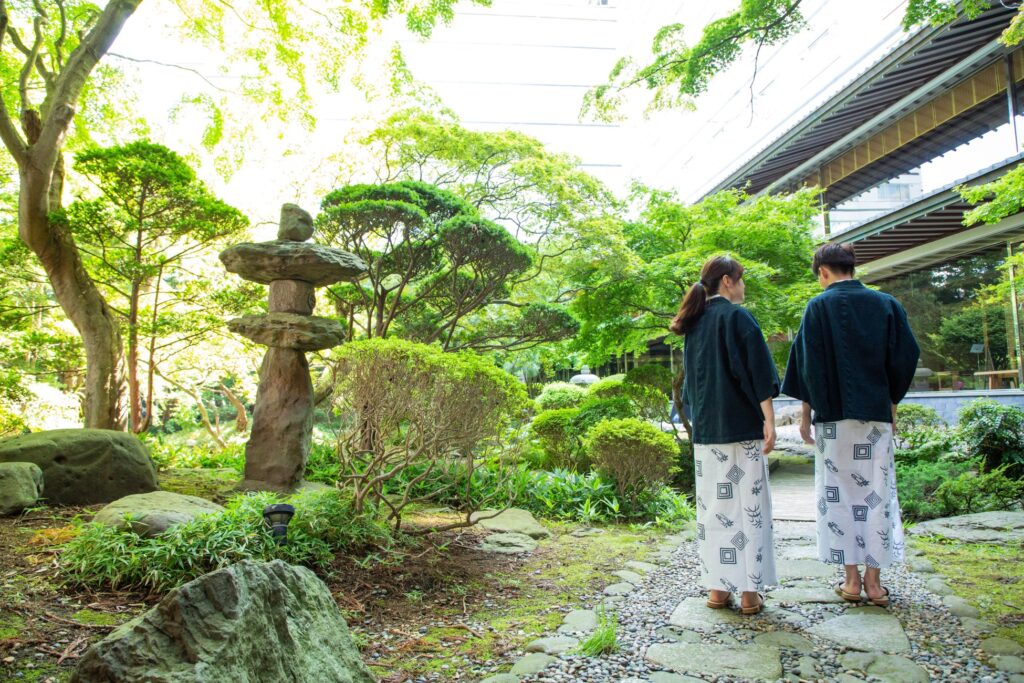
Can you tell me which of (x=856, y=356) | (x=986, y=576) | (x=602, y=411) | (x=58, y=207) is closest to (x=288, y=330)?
(x=58, y=207)

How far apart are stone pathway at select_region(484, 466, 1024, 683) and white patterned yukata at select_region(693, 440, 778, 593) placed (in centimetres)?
20

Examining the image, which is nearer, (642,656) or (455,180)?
(642,656)

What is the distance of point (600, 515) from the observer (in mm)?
6094

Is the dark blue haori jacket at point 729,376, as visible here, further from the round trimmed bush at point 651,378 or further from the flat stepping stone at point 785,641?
the round trimmed bush at point 651,378

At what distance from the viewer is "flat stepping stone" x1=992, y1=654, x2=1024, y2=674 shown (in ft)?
7.79

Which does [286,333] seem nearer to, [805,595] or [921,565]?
[805,595]

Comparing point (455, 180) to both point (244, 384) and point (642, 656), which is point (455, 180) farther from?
point (642, 656)

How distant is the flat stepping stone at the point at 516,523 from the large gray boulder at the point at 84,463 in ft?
9.50

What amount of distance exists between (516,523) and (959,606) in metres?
3.29

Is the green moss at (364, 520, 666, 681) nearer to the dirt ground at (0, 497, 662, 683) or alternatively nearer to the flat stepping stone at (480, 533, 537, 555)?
the dirt ground at (0, 497, 662, 683)

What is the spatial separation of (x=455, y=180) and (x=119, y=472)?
698 centimetres

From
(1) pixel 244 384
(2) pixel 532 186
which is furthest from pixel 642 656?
(1) pixel 244 384

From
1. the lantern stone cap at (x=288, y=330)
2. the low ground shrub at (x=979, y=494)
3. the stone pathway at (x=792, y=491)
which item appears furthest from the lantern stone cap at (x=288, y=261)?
the low ground shrub at (x=979, y=494)

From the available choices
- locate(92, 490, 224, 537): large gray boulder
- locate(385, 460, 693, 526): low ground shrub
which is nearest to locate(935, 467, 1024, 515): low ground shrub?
locate(385, 460, 693, 526): low ground shrub
